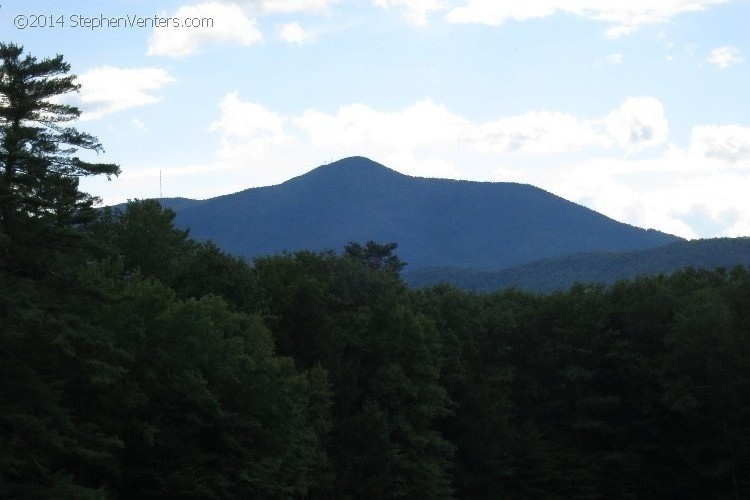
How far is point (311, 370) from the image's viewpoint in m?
50.8

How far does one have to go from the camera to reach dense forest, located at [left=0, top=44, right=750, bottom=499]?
25469mm

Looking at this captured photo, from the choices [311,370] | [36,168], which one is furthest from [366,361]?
[36,168]

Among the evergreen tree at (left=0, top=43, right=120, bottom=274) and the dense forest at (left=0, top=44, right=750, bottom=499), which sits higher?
the evergreen tree at (left=0, top=43, right=120, bottom=274)

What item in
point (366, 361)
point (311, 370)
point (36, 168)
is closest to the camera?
point (36, 168)

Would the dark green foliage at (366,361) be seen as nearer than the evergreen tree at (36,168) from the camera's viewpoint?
No

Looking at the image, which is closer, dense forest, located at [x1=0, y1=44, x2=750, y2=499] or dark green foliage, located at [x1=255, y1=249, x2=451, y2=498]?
dense forest, located at [x1=0, y1=44, x2=750, y2=499]

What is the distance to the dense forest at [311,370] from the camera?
25469 millimetres

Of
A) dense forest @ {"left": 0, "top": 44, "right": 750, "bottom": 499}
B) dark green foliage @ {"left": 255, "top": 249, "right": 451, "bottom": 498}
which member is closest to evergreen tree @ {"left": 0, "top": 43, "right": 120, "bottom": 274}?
dense forest @ {"left": 0, "top": 44, "right": 750, "bottom": 499}

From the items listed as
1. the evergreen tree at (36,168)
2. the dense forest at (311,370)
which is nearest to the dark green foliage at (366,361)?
the dense forest at (311,370)

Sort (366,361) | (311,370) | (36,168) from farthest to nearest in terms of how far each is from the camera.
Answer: (366,361) < (311,370) < (36,168)

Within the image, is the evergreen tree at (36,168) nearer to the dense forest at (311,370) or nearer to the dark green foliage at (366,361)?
the dense forest at (311,370)

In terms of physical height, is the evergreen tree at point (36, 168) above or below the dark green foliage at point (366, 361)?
above

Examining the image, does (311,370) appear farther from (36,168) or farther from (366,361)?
(36,168)

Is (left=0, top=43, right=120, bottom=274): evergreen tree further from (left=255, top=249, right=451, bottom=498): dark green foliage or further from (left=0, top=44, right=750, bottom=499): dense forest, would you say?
(left=255, top=249, right=451, bottom=498): dark green foliage
